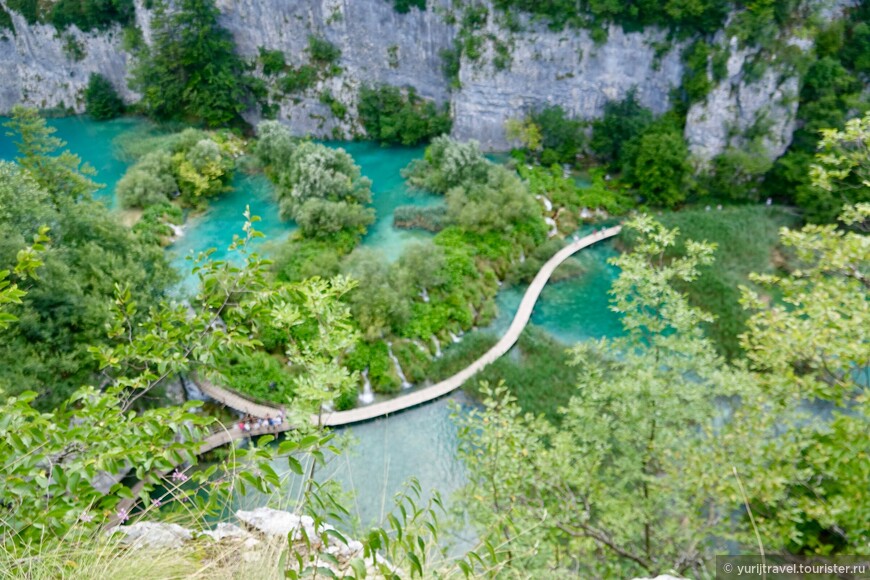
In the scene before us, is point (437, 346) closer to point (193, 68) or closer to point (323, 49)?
point (323, 49)

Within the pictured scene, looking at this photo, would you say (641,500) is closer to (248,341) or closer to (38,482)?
(248,341)

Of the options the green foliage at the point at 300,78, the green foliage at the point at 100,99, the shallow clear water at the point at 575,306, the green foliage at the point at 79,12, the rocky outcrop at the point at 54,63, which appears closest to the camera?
the shallow clear water at the point at 575,306

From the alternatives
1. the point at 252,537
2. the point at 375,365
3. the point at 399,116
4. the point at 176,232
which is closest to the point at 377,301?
the point at 375,365

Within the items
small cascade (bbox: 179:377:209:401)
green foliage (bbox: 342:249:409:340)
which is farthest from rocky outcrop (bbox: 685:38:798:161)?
small cascade (bbox: 179:377:209:401)

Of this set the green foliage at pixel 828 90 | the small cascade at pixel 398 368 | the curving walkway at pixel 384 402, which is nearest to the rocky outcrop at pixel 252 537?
the curving walkway at pixel 384 402

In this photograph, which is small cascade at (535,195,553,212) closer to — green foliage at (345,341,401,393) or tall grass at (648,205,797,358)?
tall grass at (648,205,797,358)

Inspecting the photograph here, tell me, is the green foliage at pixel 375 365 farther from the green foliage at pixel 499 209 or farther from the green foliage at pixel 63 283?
the green foliage at pixel 499 209
